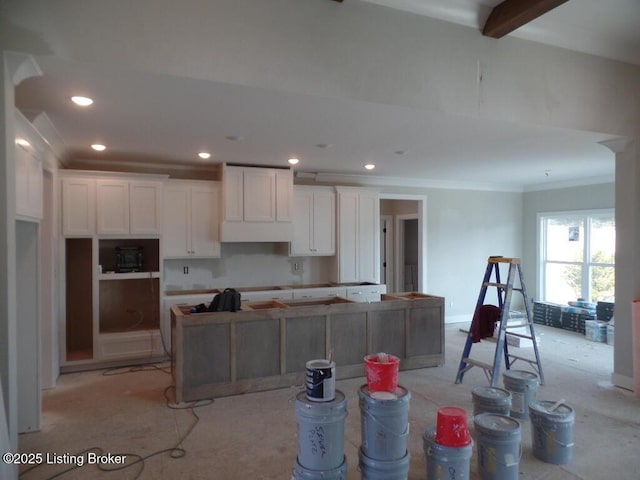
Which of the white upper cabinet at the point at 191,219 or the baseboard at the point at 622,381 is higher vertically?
the white upper cabinet at the point at 191,219

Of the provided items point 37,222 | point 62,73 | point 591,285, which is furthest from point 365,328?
point 591,285

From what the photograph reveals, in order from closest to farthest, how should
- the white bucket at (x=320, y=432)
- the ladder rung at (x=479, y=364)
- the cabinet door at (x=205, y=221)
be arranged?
1. the white bucket at (x=320, y=432)
2. the ladder rung at (x=479, y=364)
3. the cabinet door at (x=205, y=221)

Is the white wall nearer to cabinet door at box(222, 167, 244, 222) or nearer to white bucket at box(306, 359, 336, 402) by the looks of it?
white bucket at box(306, 359, 336, 402)

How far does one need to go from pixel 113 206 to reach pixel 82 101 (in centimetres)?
216

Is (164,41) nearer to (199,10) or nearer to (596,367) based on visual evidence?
(199,10)

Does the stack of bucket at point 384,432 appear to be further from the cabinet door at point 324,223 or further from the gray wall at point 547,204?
the gray wall at point 547,204

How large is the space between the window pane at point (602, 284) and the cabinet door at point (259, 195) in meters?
5.53

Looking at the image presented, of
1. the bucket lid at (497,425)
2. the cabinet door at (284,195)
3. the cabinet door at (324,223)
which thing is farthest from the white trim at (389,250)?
the bucket lid at (497,425)

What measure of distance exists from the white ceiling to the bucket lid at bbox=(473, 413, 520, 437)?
90.9 inches

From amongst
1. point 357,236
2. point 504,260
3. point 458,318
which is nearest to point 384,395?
point 504,260

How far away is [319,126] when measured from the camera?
3949 millimetres

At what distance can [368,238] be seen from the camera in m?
6.80

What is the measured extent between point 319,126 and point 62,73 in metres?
2.05

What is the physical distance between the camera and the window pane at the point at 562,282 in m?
7.56
